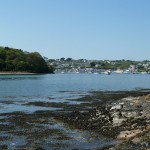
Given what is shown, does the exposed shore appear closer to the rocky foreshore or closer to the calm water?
the rocky foreshore

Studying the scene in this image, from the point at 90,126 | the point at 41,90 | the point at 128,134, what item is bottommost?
the point at 41,90

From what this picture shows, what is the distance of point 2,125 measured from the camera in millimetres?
33688

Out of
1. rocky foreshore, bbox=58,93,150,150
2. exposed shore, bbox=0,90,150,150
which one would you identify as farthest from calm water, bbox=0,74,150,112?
rocky foreshore, bbox=58,93,150,150

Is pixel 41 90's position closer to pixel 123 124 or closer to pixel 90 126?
pixel 90 126

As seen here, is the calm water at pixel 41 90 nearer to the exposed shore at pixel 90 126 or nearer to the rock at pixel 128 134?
the exposed shore at pixel 90 126

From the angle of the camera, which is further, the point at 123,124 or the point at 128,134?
the point at 123,124

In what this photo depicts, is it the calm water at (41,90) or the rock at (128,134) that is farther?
the calm water at (41,90)

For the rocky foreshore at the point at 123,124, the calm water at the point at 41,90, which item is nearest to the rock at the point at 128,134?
the rocky foreshore at the point at 123,124

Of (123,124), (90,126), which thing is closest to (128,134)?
(123,124)

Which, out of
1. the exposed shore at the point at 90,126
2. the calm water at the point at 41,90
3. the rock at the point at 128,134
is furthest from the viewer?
the calm water at the point at 41,90

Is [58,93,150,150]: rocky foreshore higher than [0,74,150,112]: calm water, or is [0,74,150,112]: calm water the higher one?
[58,93,150,150]: rocky foreshore

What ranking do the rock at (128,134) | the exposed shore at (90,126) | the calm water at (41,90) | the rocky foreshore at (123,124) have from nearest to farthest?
the rocky foreshore at (123,124) < the exposed shore at (90,126) < the rock at (128,134) < the calm water at (41,90)

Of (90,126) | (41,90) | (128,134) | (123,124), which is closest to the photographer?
(128,134)

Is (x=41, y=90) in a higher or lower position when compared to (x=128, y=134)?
lower
